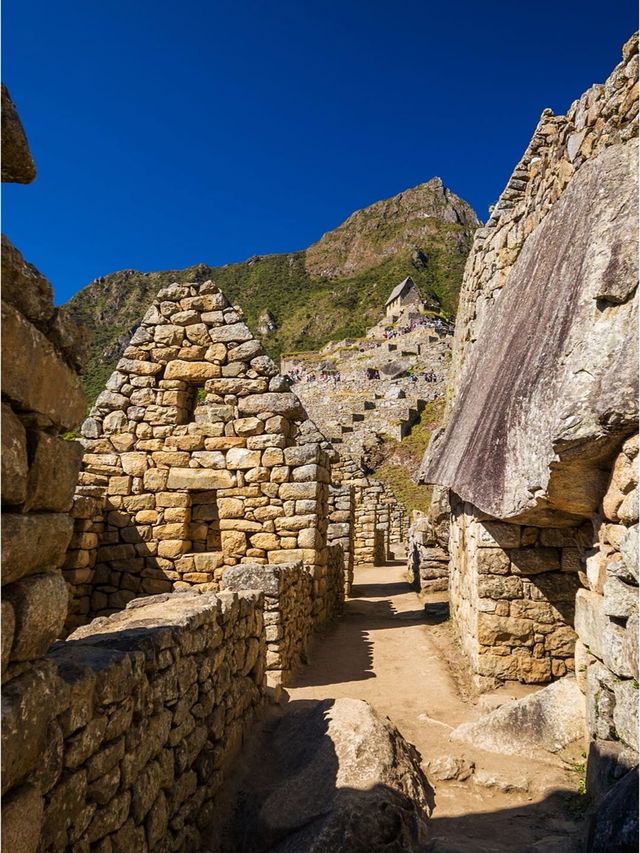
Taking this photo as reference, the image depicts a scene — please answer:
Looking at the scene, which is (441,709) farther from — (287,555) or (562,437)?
(562,437)

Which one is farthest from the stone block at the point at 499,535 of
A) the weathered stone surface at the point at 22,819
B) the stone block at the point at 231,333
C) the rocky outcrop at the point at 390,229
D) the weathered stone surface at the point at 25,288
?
the rocky outcrop at the point at 390,229

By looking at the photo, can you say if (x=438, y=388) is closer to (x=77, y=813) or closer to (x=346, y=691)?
(x=346, y=691)

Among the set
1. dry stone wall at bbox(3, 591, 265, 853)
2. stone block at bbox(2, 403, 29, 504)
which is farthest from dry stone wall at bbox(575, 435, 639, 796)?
stone block at bbox(2, 403, 29, 504)

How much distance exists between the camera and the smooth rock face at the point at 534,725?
457 centimetres

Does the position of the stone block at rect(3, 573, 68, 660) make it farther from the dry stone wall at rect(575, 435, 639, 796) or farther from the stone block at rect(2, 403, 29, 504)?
the dry stone wall at rect(575, 435, 639, 796)

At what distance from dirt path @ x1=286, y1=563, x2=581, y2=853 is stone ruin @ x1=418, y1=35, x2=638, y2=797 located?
407mm

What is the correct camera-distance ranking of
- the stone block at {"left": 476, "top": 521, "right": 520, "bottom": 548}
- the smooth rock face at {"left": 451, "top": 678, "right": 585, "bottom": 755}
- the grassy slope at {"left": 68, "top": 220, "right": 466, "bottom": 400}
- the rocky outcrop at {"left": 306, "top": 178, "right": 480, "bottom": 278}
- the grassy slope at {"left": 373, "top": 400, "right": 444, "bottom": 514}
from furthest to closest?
the rocky outcrop at {"left": 306, "top": 178, "right": 480, "bottom": 278}, the grassy slope at {"left": 68, "top": 220, "right": 466, "bottom": 400}, the grassy slope at {"left": 373, "top": 400, "right": 444, "bottom": 514}, the stone block at {"left": 476, "top": 521, "right": 520, "bottom": 548}, the smooth rock face at {"left": 451, "top": 678, "right": 585, "bottom": 755}

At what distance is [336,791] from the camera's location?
342cm

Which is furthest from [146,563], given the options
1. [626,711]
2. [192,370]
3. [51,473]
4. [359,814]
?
[51,473]

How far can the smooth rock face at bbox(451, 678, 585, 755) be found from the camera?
180 inches

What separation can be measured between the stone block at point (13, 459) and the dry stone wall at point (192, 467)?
19.3 feet

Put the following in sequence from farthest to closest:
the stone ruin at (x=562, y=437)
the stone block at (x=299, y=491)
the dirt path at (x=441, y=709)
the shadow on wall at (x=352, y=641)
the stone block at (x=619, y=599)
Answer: the stone block at (x=299, y=491) < the shadow on wall at (x=352, y=641) < the dirt path at (x=441, y=709) < the stone ruin at (x=562, y=437) < the stone block at (x=619, y=599)

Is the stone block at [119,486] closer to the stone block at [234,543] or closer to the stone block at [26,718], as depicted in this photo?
the stone block at [234,543]

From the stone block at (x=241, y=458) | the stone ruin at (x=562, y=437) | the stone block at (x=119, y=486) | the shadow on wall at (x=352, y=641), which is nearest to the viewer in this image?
the stone ruin at (x=562, y=437)
